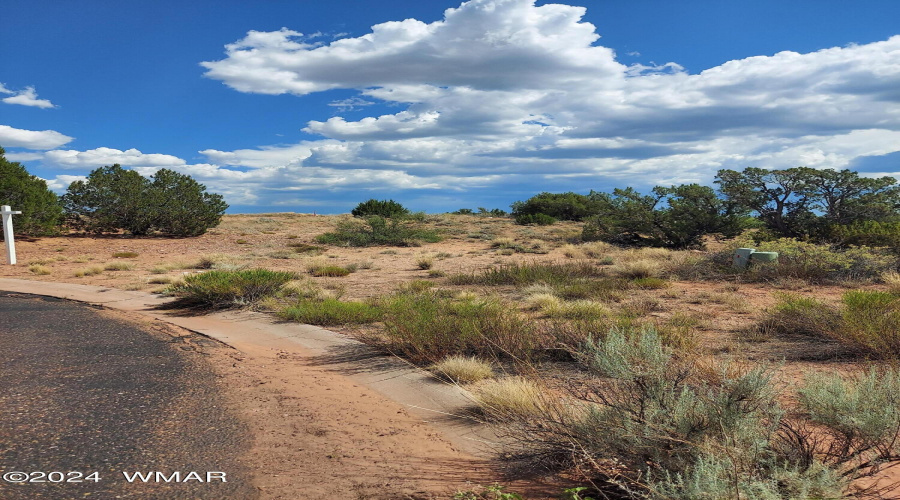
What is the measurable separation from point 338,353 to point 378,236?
21.7m

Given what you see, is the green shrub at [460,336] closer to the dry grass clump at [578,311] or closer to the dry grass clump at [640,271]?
the dry grass clump at [578,311]

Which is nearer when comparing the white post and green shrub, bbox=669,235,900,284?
green shrub, bbox=669,235,900,284

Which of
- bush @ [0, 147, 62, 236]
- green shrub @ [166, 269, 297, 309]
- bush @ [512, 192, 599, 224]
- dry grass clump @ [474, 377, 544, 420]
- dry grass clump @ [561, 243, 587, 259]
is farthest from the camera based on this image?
bush @ [512, 192, 599, 224]

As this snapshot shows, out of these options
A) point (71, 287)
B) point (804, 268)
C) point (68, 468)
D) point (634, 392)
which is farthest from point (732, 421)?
point (71, 287)

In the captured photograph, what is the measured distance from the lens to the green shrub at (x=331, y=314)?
9.94 m

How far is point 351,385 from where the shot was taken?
6.67 m

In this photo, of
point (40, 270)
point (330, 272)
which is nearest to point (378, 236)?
point (330, 272)

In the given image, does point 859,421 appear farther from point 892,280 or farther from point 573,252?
point 573,252

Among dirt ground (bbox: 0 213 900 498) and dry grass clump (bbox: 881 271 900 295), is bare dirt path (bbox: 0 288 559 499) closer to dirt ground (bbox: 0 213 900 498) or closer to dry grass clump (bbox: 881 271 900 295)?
dirt ground (bbox: 0 213 900 498)

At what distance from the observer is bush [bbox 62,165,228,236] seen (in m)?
31.9

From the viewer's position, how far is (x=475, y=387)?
6000mm

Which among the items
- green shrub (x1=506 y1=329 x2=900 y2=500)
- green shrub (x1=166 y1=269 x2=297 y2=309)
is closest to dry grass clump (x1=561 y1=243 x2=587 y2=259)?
green shrub (x1=166 y1=269 x2=297 y2=309)

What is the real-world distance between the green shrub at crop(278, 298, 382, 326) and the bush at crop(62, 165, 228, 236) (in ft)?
84.7

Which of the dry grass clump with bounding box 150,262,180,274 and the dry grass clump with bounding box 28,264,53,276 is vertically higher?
the dry grass clump with bounding box 28,264,53,276
